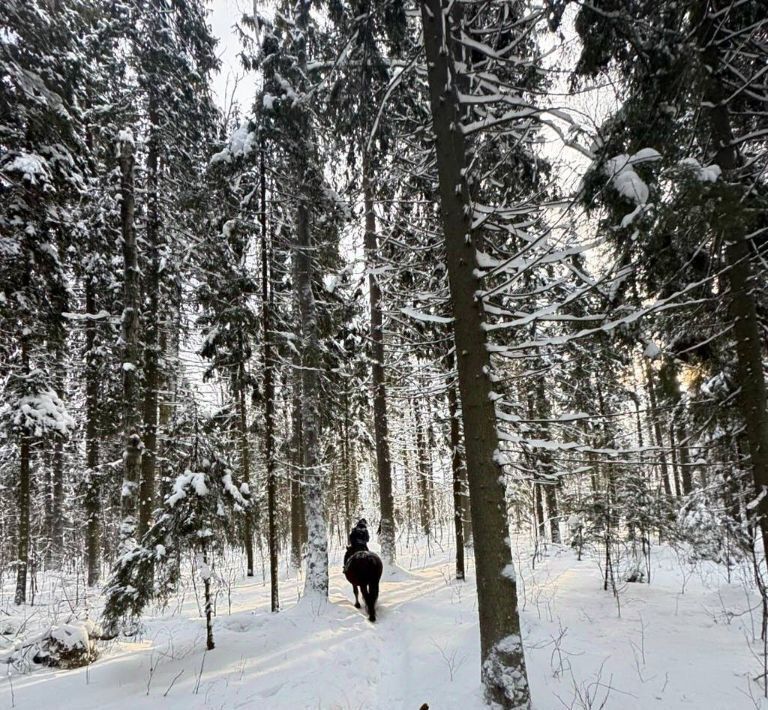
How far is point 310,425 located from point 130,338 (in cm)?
510

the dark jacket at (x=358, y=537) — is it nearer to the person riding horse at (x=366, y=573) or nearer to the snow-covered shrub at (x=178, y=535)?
the person riding horse at (x=366, y=573)

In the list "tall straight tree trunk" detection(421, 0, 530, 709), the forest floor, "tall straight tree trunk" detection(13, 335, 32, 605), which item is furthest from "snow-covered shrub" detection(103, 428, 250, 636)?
"tall straight tree trunk" detection(13, 335, 32, 605)

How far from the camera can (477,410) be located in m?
4.50

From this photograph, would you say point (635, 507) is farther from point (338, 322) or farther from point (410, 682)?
point (338, 322)

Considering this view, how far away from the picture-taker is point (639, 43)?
4.05 m

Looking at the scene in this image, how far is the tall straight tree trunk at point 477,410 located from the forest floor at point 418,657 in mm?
535

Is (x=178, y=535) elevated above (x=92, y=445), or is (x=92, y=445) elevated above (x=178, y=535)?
(x=92, y=445)

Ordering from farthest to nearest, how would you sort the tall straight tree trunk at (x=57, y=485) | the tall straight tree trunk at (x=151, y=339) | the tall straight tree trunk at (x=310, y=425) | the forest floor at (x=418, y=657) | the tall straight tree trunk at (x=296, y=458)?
the tall straight tree trunk at (x=57, y=485), the tall straight tree trunk at (x=296, y=458), the tall straight tree trunk at (x=151, y=339), the tall straight tree trunk at (x=310, y=425), the forest floor at (x=418, y=657)

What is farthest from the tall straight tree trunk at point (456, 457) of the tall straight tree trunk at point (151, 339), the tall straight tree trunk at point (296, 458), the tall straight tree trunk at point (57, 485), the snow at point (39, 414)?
the snow at point (39, 414)

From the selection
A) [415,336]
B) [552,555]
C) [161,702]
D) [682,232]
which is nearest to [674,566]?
[552,555]

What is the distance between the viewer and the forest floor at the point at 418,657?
14.0 ft

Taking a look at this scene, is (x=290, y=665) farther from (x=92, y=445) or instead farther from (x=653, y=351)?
(x=92, y=445)

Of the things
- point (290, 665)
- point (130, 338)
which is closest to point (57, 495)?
point (130, 338)

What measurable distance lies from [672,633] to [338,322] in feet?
29.8
